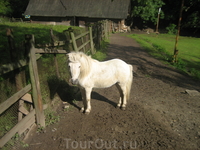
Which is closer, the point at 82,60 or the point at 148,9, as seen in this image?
the point at 82,60

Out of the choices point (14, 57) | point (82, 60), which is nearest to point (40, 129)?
point (14, 57)

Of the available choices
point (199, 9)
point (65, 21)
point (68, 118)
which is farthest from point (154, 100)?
point (199, 9)

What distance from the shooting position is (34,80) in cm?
359

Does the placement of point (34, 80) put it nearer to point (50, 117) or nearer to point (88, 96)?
point (50, 117)

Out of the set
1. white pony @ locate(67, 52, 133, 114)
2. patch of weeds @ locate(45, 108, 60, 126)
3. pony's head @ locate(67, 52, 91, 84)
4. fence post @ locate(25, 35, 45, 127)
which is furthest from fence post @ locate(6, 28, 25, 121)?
white pony @ locate(67, 52, 133, 114)

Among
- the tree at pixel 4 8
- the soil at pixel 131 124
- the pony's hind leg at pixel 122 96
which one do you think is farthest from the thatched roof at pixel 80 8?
the pony's hind leg at pixel 122 96

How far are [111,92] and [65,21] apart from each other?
85.4 ft

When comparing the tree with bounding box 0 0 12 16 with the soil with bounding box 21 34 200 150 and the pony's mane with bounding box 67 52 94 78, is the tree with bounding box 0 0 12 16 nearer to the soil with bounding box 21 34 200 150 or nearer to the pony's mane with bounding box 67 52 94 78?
the soil with bounding box 21 34 200 150

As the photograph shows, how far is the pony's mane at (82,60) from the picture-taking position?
11.7 feet

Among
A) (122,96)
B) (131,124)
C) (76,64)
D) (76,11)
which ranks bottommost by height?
(131,124)

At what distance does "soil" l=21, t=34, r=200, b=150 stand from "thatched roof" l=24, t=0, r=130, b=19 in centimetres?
2409

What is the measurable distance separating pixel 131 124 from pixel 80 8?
2879 centimetres

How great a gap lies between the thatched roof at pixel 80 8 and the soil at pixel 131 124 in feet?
79.0

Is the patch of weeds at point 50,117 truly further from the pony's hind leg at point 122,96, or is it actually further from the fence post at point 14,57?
the pony's hind leg at point 122,96
